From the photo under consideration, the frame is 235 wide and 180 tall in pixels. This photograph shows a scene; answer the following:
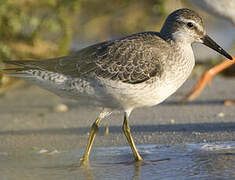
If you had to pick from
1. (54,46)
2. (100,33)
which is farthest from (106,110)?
(100,33)

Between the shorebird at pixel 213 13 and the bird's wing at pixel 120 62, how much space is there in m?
2.53

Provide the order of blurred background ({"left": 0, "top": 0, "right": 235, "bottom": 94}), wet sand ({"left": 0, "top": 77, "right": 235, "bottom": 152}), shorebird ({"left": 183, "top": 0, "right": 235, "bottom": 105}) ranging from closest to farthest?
wet sand ({"left": 0, "top": 77, "right": 235, "bottom": 152}) < shorebird ({"left": 183, "top": 0, "right": 235, "bottom": 105}) < blurred background ({"left": 0, "top": 0, "right": 235, "bottom": 94})

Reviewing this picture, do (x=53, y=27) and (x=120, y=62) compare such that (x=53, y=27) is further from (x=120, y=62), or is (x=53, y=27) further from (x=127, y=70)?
(x=127, y=70)

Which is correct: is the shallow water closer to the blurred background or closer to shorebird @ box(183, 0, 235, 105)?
shorebird @ box(183, 0, 235, 105)

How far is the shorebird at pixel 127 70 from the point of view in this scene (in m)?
6.41

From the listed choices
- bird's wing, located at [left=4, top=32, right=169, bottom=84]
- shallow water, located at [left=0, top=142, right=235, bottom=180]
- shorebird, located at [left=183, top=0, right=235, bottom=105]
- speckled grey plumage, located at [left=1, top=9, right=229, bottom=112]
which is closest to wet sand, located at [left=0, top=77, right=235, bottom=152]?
shorebird, located at [left=183, top=0, right=235, bottom=105]

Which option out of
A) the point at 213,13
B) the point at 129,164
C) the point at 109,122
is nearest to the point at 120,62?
the point at 129,164

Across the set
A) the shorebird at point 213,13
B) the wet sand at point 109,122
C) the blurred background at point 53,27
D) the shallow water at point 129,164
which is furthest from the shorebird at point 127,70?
the blurred background at point 53,27

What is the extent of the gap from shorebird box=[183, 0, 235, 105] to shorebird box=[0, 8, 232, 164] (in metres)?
2.31

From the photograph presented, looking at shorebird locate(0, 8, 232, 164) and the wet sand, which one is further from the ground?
shorebird locate(0, 8, 232, 164)

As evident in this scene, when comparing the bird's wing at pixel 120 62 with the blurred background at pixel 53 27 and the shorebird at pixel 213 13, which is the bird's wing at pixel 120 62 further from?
the blurred background at pixel 53 27

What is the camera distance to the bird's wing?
6469mm

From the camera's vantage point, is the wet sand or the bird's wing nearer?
the bird's wing

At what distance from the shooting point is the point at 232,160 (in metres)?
6.11
